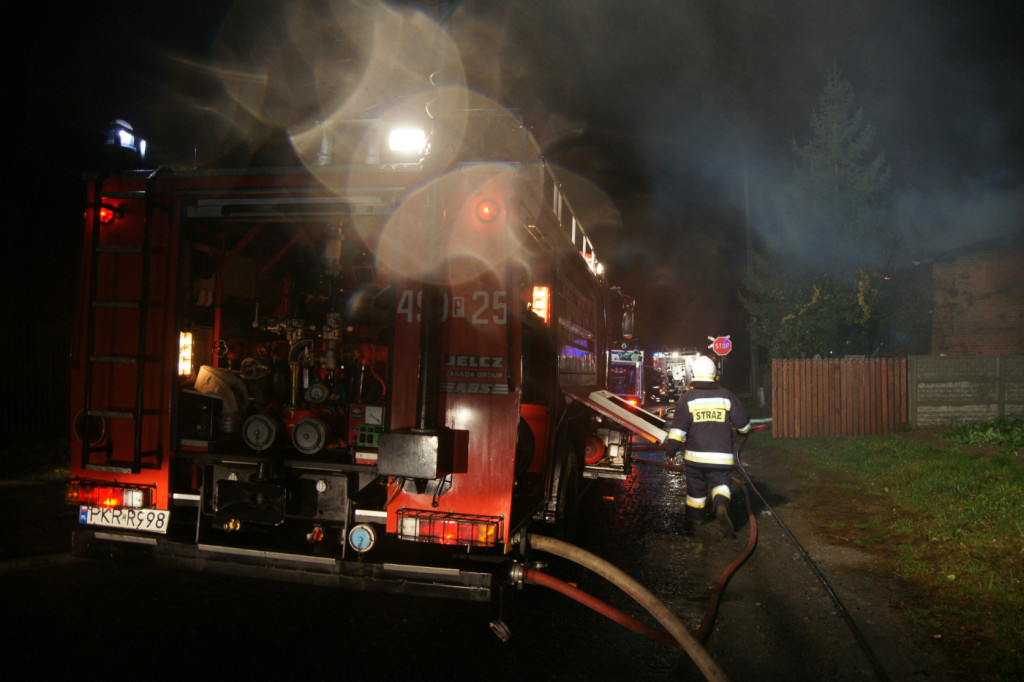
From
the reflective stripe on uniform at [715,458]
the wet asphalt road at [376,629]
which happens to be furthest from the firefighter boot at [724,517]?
the wet asphalt road at [376,629]

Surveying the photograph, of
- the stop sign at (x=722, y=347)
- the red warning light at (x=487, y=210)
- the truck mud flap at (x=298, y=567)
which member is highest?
the stop sign at (x=722, y=347)

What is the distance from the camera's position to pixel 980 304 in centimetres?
1783

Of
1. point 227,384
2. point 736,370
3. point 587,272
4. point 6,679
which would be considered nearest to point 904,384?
point 587,272

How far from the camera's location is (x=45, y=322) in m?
10.4

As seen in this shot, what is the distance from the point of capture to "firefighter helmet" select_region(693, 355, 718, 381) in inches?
247

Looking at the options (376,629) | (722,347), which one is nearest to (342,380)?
(376,629)

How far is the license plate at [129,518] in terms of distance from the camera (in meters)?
3.79

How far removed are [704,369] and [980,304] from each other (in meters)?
16.5

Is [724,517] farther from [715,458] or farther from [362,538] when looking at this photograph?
[362,538]

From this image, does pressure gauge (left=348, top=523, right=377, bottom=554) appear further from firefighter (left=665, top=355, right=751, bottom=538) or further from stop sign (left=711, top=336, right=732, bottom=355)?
stop sign (left=711, top=336, right=732, bottom=355)

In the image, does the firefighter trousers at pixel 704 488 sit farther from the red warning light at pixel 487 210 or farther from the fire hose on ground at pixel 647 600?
the red warning light at pixel 487 210

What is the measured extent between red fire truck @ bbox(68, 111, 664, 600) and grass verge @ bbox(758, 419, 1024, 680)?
2.37m

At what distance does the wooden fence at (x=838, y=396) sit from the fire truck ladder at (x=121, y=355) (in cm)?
1387

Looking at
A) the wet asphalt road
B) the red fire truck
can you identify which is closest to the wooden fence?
the wet asphalt road
